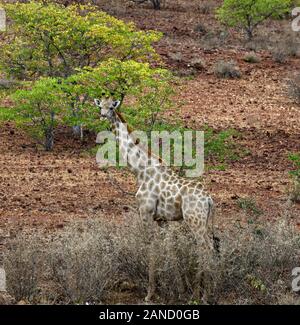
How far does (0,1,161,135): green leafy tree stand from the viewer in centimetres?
1652

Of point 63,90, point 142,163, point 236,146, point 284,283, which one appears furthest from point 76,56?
point 284,283

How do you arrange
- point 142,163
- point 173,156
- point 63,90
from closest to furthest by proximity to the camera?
point 142,163 < point 173,156 < point 63,90

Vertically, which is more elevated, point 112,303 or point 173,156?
point 173,156

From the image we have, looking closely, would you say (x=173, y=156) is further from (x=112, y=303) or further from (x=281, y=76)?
(x=281, y=76)

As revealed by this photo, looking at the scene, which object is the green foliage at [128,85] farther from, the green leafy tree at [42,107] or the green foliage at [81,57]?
the green leafy tree at [42,107]

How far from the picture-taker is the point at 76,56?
59.4 feet

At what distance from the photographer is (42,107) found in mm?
16547

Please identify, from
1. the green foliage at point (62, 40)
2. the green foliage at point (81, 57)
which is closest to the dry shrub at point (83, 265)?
the green foliage at point (81, 57)

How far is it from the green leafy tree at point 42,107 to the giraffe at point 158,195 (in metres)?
6.30

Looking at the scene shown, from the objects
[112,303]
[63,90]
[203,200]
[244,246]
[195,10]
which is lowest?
[112,303]

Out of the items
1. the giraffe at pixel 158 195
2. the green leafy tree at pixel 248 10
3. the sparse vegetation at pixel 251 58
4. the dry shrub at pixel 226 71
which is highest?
the green leafy tree at pixel 248 10

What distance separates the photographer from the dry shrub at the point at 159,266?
8094 millimetres
